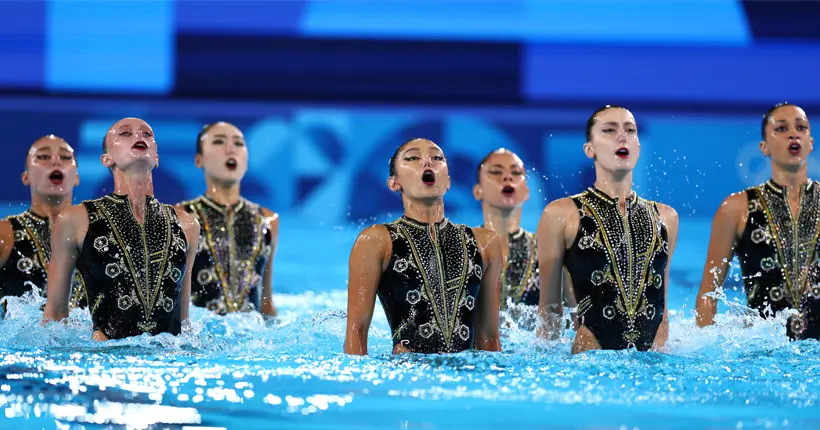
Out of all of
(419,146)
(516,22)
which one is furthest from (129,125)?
(516,22)

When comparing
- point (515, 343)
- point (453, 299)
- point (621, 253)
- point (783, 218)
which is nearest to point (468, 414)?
point (453, 299)

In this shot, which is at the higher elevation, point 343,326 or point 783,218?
point 783,218

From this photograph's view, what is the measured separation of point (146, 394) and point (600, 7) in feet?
→ 26.1

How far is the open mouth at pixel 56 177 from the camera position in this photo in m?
6.28

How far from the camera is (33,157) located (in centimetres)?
630

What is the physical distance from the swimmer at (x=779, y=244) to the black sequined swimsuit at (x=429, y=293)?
1.38 m

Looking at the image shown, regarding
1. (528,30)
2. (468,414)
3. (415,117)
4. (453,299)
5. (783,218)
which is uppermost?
(528,30)

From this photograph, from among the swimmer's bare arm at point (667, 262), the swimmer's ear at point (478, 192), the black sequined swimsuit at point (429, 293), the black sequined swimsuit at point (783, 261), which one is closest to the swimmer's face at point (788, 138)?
the black sequined swimsuit at point (783, 261)

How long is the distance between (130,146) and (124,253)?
0.47 m

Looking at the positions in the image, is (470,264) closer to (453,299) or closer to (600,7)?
(453,299)

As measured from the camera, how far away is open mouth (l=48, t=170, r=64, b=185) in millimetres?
6281

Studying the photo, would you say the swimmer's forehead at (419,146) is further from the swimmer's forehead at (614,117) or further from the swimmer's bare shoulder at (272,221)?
the swimmer's bare shoulder at (272,221)

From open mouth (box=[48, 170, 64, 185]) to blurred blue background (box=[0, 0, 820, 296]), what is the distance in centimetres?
473

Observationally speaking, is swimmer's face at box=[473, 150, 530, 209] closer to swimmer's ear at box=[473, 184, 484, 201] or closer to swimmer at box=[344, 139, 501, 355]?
swimmer's ear at box=[473, 184, 484, 201]
